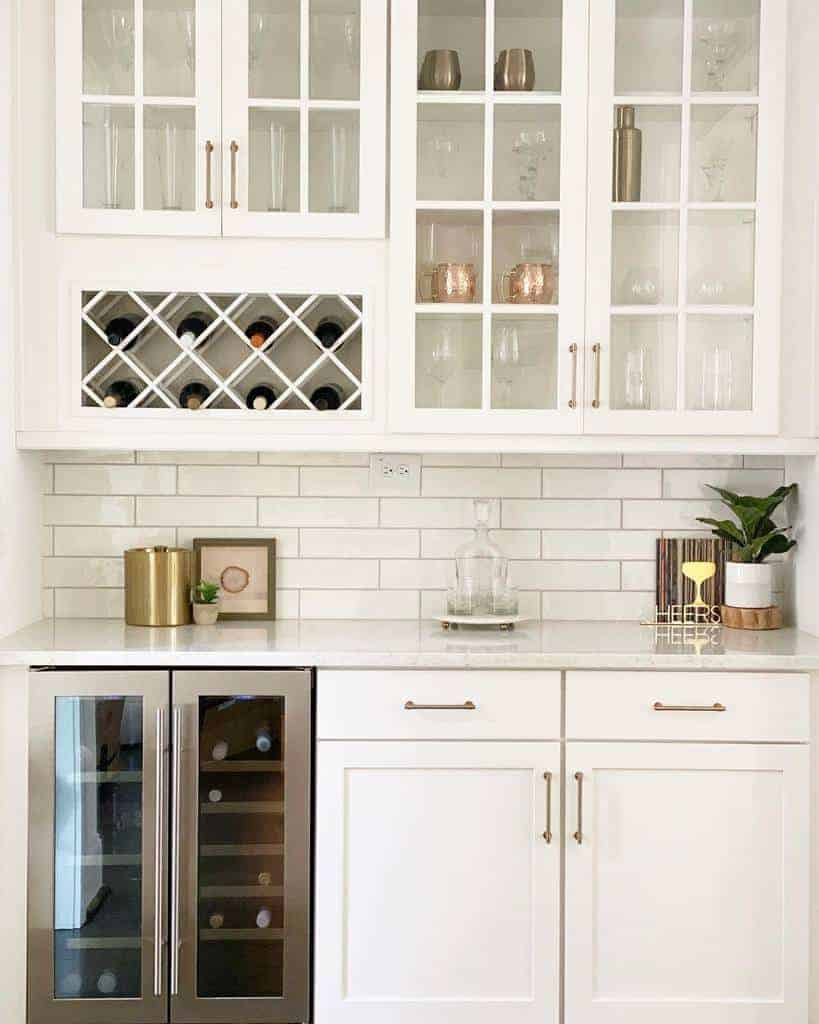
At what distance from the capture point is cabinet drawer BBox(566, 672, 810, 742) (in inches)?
94.8

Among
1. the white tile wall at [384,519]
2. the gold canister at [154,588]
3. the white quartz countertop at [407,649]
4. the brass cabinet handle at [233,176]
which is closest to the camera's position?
the white quartz countertop at [407,649]

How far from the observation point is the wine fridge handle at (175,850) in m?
2.40

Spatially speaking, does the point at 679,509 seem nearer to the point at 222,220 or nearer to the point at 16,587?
the point at 222,220

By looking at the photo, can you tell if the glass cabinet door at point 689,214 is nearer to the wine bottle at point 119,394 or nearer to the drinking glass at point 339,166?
the drinking glass at point 339,166

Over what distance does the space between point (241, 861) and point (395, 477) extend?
42.1 inches

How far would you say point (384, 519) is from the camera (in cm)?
295

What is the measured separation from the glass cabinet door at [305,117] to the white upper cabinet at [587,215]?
2.6 inches

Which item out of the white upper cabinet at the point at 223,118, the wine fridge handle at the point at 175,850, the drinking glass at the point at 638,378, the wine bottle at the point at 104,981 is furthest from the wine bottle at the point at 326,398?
the wine bottle at the point at 104,981

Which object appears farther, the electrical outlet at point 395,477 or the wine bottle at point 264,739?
the electrical outlet at point 395,477

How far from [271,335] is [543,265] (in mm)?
678

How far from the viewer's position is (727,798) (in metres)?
2.41

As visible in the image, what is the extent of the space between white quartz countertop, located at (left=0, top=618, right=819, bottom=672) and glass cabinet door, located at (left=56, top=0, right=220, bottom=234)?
0.97 metres

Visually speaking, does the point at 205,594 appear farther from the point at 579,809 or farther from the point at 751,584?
the point at 751,584

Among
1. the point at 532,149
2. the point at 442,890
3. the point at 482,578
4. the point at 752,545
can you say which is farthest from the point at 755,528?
the point at 442,890
